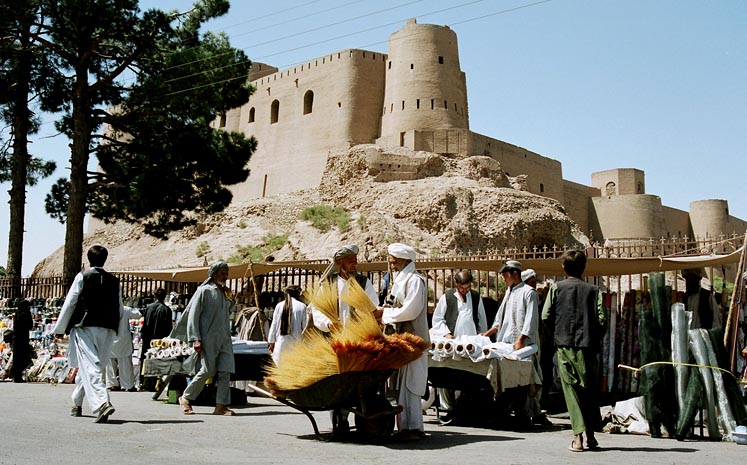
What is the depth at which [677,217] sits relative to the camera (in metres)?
49.6

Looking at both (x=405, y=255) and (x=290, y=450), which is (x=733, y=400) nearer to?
(x=405, y=255)

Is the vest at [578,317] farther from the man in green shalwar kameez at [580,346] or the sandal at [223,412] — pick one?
the sandal at [223,412]

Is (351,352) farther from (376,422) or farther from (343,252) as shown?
(343,252)

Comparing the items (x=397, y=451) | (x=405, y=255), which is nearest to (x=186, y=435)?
(x=397, y=451)

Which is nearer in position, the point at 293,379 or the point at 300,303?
the point at 293,379

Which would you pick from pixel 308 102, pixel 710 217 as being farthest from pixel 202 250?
pixel 710 217

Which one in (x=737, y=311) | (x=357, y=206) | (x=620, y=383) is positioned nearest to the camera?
(x=737, y=311)

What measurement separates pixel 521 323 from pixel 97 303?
3750 mm

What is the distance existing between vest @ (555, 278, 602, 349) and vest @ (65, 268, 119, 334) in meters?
3.79

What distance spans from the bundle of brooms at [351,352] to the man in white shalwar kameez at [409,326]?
226 millimetres

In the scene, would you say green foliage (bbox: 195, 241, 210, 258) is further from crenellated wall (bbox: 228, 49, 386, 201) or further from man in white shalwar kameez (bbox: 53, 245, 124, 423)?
man in white shalwar kameez (bbox: 53, 245, 124, 423)

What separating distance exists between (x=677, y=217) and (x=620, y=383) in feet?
146

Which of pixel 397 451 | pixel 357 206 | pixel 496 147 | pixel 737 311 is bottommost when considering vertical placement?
pixel 397 451

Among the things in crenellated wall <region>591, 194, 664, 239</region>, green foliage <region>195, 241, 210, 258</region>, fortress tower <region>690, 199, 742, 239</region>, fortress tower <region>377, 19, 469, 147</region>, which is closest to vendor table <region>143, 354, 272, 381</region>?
green foliage <region>195, 241, 210, 258</region>
